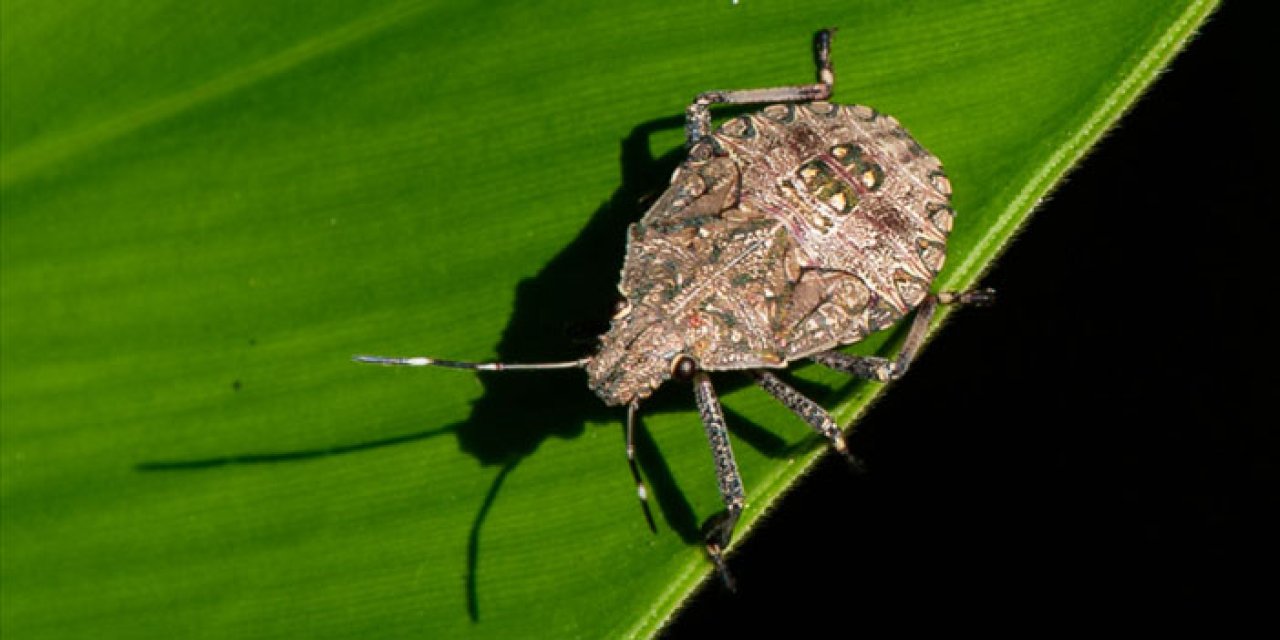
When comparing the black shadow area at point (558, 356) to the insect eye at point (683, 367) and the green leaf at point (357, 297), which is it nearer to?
the green leaf at point (357, 297)

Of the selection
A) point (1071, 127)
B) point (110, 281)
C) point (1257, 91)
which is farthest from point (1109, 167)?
point (110, 281)

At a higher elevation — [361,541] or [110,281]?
[110,281]

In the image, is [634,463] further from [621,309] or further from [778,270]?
[778,270]

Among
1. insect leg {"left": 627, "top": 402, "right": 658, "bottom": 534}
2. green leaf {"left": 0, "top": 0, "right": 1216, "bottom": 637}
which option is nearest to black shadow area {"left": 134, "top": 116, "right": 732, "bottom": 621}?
green leaf {"left": 0, "top": 0, "right": 1216, "bottom": 637}

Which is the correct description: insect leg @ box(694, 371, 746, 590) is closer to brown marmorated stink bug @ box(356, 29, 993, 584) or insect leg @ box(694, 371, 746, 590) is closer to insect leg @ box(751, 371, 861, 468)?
brown marmorated stink bug @ box(356, 29, 993, 584)

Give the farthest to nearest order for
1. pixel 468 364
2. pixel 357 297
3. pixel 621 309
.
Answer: pixel 357 297 → pixel 621 309 → pixel 468 364

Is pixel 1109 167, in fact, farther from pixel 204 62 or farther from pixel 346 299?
pixel 204 62

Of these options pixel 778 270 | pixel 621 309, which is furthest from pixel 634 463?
pixel 778 270
